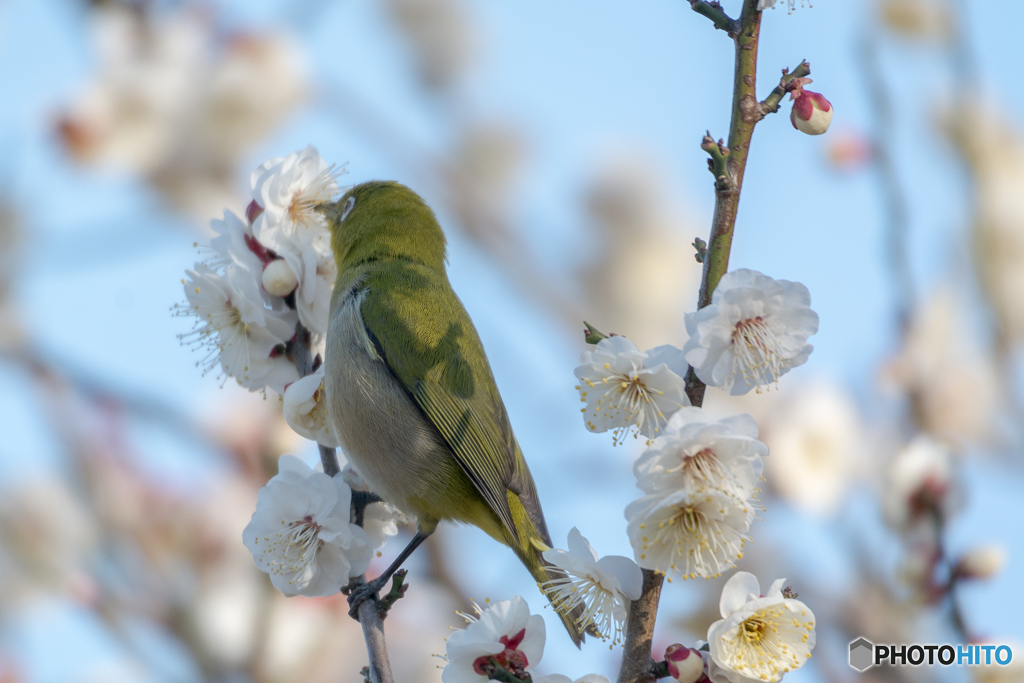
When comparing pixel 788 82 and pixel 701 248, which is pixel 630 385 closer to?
pixel 701 248

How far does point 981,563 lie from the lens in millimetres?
3010

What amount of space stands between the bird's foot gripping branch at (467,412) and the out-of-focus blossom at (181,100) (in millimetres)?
2669

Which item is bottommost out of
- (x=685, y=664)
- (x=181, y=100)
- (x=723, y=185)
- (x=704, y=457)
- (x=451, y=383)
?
(x=685, y=664)

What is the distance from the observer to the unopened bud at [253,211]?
304 centimetres

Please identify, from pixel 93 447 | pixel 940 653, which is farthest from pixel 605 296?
pixel 940 653

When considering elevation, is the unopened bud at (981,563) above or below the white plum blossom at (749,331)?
above

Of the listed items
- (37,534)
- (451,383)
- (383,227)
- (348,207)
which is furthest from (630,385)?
(37,534)

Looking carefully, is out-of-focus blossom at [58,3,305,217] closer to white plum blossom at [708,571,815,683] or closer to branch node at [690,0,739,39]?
branch node at [690,0,739,39]

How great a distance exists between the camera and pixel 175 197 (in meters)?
6.45

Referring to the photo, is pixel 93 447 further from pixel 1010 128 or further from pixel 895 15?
pixel 1010 128

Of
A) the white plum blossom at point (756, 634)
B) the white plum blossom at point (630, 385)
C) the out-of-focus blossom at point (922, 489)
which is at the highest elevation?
the out-of-focus blossom at point (922, 489)

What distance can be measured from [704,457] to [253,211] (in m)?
1.80

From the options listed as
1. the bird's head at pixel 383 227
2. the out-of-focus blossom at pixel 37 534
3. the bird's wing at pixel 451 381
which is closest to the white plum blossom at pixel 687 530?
the bird's wing at pixel 451 381

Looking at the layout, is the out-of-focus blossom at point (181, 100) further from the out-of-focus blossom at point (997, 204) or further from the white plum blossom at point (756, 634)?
the white plum blossom at point (756, 634)
